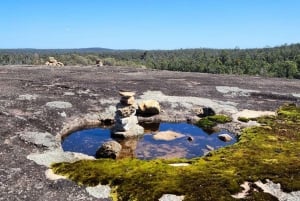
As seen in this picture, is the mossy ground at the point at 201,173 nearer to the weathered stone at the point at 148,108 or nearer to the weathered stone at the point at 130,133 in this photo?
the weathered stone at the point at 130,133

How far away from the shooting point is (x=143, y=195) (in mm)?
24359

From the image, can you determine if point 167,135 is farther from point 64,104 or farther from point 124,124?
point 64,104

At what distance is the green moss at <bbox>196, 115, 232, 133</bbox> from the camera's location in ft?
149

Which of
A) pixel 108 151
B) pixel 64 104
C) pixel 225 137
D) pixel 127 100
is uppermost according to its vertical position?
pixel 127 100

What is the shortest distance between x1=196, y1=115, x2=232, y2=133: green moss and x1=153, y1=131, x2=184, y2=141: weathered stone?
14.5 feet

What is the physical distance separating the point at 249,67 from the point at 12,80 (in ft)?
343

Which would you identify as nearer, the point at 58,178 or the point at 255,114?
the point at 58,178

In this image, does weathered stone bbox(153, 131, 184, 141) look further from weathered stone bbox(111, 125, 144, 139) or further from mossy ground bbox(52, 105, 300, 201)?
mossy ground bbox(52, 105, 300, 201)

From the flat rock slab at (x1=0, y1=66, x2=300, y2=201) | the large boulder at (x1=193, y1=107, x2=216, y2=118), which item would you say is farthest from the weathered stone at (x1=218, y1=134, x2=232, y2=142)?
the flat rock slab at (x1=0, y1=66, x2=300, y2=201)

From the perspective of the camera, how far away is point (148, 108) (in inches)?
1911

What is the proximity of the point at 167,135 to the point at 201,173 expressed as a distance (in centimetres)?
1370

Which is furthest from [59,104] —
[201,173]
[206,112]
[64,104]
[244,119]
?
[201,173]

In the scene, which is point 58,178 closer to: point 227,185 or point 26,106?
point 227,185

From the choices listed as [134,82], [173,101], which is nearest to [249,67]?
[134,82]
